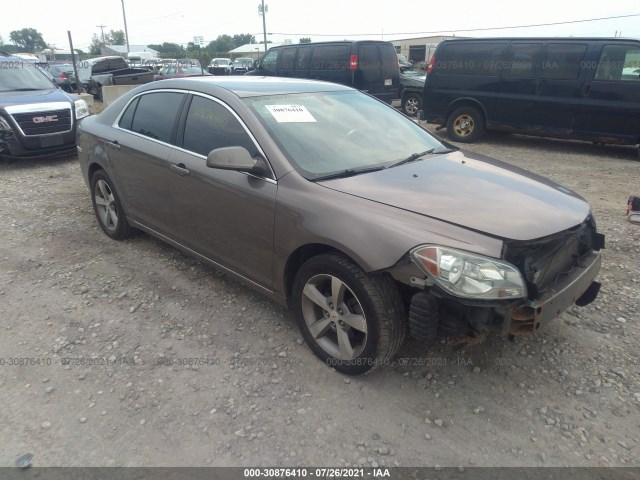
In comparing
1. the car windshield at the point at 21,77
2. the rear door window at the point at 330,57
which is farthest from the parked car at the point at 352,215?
the rear door window at the point at 330,57

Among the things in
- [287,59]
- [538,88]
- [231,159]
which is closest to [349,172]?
[231,159]

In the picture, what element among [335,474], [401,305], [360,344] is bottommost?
[335,474]

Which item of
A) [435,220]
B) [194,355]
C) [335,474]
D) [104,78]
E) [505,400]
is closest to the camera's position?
[335,474]

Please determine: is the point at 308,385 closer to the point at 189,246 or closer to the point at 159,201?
the point at 189,246

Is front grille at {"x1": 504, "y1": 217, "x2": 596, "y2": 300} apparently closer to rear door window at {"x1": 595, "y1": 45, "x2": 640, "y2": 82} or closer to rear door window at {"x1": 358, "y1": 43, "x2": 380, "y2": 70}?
rear door window at {"x1": 595, "y1": 45, "x2": 640, "y2": 82}

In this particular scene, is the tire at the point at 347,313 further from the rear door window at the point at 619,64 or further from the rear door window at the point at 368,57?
the rear door window at the point at 368,57

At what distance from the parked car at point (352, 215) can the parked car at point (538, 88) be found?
6013mm

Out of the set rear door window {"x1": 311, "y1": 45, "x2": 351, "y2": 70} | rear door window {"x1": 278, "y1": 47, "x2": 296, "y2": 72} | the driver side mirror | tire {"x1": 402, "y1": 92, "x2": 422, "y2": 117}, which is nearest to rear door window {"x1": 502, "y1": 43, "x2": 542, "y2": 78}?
rear door window {"x1": 311, "y1": 45, "x2": 351, "y2": 70}

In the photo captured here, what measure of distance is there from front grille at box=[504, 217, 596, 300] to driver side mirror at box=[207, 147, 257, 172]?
5.13 feet

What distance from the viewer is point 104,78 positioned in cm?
1725

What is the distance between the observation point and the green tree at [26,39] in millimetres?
96062

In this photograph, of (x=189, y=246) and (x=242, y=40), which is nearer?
(x=189, y=246)

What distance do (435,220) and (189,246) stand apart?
6.89 feet

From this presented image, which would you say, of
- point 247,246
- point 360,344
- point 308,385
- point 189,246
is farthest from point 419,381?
point 189,246
